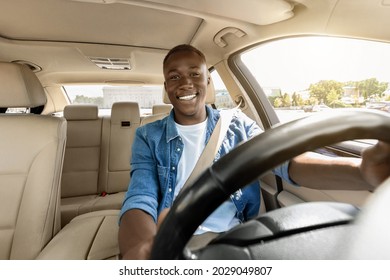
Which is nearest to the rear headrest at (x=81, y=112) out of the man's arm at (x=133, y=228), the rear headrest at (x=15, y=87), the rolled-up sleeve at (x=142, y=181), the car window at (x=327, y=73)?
the rear headrest at (x=15, y=87)

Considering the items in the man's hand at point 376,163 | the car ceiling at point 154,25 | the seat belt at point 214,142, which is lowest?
the seat belt at point 214,142

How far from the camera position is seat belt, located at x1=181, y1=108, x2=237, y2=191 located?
3.05 feet

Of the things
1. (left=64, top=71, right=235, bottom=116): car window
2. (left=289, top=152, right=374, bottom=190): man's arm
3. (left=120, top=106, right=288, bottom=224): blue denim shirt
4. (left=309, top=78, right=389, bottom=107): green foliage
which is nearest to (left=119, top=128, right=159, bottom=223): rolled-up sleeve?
(left=120, top=106, right=288, bottom=224): blue denim shirt

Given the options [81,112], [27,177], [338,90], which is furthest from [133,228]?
[81,112]

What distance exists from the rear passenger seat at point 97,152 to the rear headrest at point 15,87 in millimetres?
951

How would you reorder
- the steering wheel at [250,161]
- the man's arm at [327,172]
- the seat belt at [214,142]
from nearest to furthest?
the steering wheel at [250,161] → the man's arm at [327,172] → the seat belt at [214,142]

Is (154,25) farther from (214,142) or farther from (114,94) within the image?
(114,94)

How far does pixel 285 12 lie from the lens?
111 centimetres

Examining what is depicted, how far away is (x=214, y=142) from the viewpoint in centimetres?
99

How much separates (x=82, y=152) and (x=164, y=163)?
1375 mm

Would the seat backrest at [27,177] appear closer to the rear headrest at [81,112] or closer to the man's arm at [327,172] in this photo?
the man's arm at [327,172]

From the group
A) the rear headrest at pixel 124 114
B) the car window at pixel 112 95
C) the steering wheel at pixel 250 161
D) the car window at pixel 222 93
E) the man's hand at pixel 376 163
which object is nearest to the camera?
the steering wheel at pixel 250 161

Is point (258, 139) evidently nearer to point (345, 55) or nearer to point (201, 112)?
point (201, 112)

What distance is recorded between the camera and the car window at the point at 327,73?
1.00 metres
